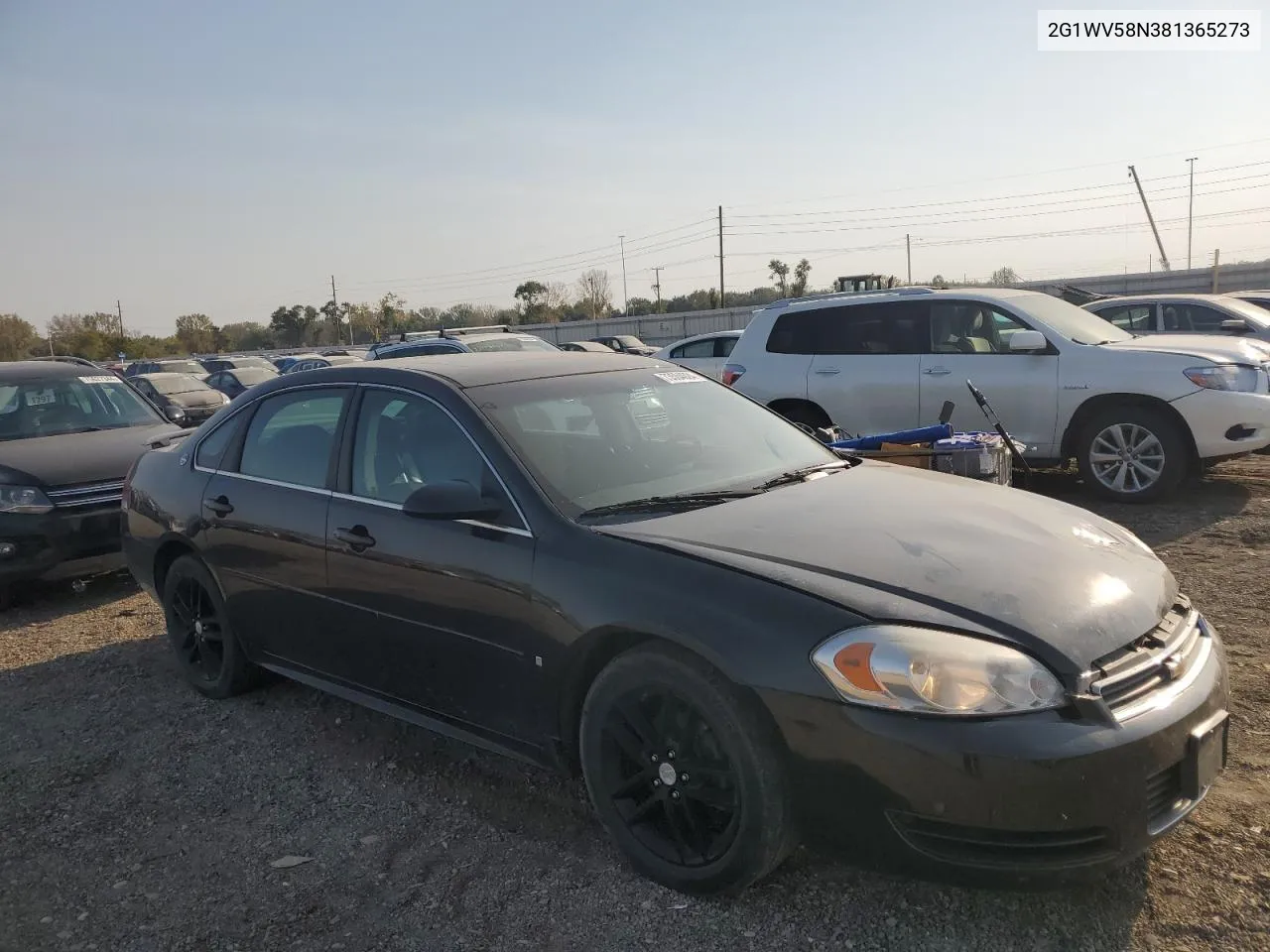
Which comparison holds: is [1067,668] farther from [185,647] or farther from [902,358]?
[902,358]

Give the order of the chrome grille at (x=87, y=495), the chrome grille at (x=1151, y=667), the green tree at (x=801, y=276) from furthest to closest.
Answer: the green tree at (x=801, y=276), the chrome grille at (x=87, y=495), the chrome grille at (x=1151, y=667)

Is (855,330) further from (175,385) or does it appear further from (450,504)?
(175,385)

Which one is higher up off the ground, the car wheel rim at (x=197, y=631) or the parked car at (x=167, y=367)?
the parked car at (x=167, y=367)

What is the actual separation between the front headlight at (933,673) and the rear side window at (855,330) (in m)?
6.80

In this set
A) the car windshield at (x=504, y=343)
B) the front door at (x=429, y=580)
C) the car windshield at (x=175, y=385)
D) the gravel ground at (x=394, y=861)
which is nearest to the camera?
the gravel ground at (x=394, y=861)

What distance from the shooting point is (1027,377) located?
837 cm

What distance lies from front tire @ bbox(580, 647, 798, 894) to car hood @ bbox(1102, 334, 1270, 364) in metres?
6.75

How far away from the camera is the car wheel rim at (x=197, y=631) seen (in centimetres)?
477

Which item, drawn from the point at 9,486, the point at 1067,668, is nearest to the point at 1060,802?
the point at 1067,668

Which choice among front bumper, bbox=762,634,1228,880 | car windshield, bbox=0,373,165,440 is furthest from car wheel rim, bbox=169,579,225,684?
car windshield, bbox=0,373,165,440

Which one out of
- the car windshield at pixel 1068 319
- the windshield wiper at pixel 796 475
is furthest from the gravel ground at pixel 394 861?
the car windshield at pixel 1068 319

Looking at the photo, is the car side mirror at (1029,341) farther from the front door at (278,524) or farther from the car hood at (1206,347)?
the front door at (278,524)

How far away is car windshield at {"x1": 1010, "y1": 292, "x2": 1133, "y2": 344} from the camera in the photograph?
8438 millimetres

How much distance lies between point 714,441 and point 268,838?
222cm
